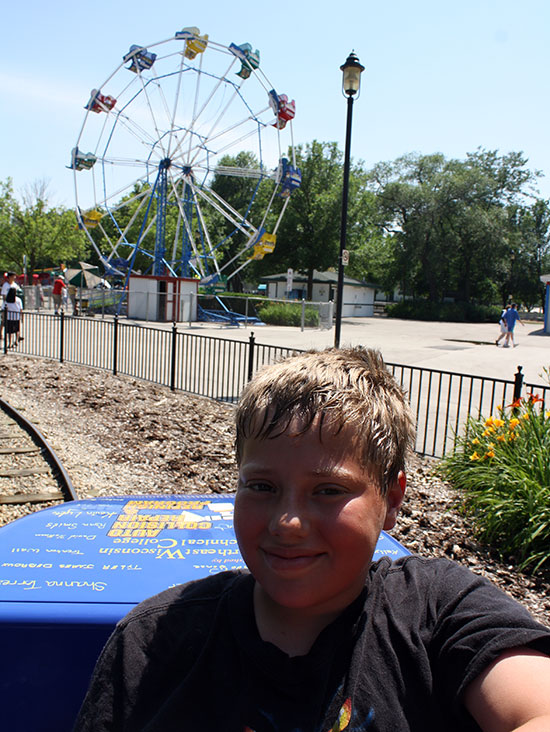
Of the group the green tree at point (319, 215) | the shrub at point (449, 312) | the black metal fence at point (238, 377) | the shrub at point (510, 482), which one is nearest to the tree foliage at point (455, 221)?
the shrub at point (449, 312)

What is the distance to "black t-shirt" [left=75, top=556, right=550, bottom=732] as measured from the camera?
1.05m

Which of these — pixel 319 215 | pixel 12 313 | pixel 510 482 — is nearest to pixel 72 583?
pixel 510 482

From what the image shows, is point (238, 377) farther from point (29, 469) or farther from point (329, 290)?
point (329, 290)

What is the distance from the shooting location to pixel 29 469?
6398 mm

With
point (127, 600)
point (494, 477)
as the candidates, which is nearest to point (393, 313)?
point (494, 477)

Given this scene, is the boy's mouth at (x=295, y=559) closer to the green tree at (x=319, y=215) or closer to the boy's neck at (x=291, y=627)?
the boy's neck at (x=291, y=627)

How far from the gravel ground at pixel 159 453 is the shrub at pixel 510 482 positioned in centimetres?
14

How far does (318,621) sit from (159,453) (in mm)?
6086

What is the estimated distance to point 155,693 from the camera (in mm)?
1163

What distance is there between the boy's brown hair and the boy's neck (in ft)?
0.95

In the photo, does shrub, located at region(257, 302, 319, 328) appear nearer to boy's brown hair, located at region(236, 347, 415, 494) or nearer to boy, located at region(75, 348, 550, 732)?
boy's brown hair, located at region(236, 347, 415, 494)

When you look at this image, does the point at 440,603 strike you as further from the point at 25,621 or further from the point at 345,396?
the point at 25,621

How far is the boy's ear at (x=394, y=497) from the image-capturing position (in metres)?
1.30

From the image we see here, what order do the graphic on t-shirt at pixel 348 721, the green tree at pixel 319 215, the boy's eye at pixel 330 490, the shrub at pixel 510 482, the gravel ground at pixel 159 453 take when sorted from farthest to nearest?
1. the green tree at pixel 319 215
2. the gravel ground at pixel 159 453
3. the shrub at pixel 510 482
4. the boy's eye at pixel 330 490
5. the graphic on t-shirt at pixel 348 721
